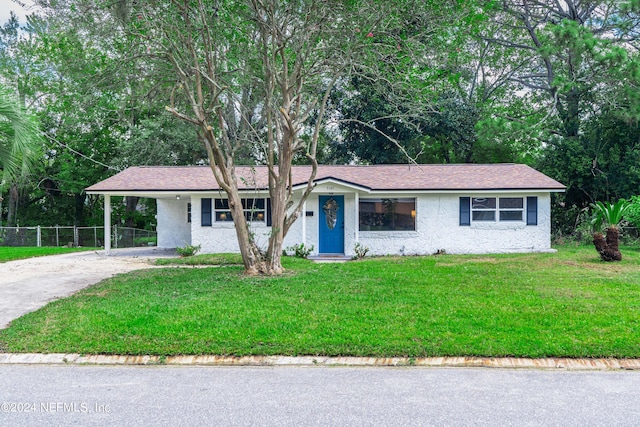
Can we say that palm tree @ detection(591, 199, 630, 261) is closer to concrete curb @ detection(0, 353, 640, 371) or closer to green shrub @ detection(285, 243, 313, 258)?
green shrub @ detection(285, 243, 313, 258)

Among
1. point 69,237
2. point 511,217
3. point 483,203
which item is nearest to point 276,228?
point 483,203

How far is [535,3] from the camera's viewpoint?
74.6ft

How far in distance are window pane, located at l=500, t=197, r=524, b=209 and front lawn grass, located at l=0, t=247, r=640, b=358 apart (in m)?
5.93

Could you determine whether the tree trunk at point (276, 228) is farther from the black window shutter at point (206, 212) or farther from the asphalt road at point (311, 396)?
the black window shutter at point (206, 212)

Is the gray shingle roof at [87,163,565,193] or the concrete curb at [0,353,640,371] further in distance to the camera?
the gray shingle roof at [87,163,565,193]

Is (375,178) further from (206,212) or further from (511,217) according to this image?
(206,212)

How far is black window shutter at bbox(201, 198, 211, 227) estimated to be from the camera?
57.1 ft

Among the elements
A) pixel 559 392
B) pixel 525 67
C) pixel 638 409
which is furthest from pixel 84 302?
pixel 525 67

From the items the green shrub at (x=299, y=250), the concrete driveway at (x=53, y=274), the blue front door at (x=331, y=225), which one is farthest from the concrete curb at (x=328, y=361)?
the blue front door at (x=331, y=225)

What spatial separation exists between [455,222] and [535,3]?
12267 millimetres

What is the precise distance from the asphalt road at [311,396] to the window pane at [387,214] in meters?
11.9

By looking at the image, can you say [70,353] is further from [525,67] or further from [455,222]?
[525,67]

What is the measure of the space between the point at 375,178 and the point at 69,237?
49.7 ft

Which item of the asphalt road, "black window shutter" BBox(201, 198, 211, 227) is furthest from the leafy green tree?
the asphalt road
